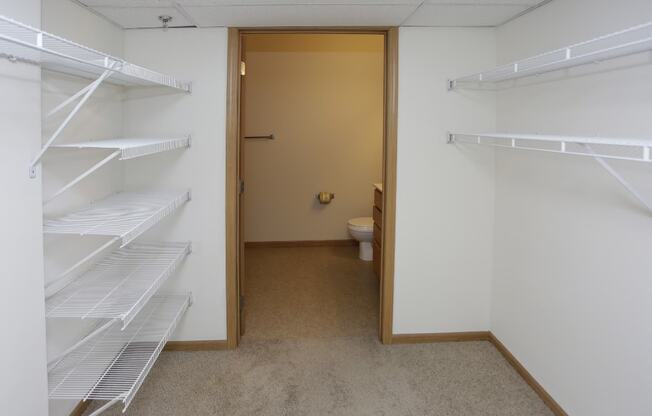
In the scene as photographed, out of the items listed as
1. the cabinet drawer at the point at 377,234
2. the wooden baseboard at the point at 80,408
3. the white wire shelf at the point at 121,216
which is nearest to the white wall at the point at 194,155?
the white wire shelf at the point at 121,216

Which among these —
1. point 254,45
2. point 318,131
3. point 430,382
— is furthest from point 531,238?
point 254,45

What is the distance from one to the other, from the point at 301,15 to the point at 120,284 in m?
1.64

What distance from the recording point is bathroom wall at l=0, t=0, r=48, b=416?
61.6 inches

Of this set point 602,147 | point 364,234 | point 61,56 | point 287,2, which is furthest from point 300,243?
point 61,56

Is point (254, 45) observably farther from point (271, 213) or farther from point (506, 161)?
point (506, 161)

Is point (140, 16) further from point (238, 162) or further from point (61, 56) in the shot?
point (61, 56)

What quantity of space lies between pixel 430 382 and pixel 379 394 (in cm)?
31

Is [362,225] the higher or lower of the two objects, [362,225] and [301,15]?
the lower

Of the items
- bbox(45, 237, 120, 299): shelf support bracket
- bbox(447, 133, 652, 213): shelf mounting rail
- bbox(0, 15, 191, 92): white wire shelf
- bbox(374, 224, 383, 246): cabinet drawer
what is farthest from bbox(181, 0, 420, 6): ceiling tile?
bbox(374, 224, 383, 246): cabinet drawer

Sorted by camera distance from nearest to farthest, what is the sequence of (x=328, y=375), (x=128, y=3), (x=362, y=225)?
(x=128, y=3) < (x=328, y=375) < (x=362, y=225)

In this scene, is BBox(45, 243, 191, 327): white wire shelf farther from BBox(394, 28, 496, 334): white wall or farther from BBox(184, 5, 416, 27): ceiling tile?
BBox(394, 28, 496, 334): white wall

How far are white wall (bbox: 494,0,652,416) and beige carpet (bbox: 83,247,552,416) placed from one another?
298 millimetres

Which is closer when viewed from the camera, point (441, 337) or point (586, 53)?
point (586, 53)

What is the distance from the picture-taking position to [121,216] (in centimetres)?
205
